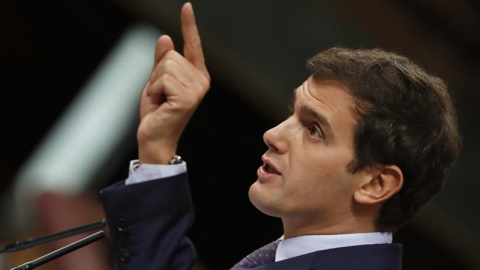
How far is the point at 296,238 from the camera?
1564mm

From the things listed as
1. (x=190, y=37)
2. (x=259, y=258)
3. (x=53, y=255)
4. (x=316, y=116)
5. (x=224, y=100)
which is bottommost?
(x=259, y=258)

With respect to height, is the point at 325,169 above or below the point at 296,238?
above

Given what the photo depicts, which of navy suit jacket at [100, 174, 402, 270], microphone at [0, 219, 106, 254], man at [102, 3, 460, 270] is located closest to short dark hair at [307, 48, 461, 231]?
man at [102, 3, 460, 270]

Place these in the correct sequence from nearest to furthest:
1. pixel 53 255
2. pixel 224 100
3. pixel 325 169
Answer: pixel 53 255
pixel 325 169
pixel 224 100

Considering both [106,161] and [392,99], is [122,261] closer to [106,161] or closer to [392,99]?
[392,99]

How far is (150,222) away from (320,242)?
285 mm

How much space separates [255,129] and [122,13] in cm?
72

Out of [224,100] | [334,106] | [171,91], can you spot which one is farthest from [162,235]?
[224,100]

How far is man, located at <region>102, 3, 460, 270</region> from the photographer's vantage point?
1498 mm

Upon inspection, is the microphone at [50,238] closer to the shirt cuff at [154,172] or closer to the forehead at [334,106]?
the shirt cuff at [154,172]

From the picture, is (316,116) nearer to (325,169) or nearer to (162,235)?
(325,169)

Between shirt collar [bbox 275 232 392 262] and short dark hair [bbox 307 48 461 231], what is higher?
short dark hair [bbox 307 48 461 231]

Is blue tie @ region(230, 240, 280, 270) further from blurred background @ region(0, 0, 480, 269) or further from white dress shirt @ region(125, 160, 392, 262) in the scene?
blurred background @ region(0, 0, 480, 269)

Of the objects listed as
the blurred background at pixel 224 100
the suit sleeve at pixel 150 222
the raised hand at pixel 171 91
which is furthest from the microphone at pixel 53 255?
the blurred background at pixel 224 100
